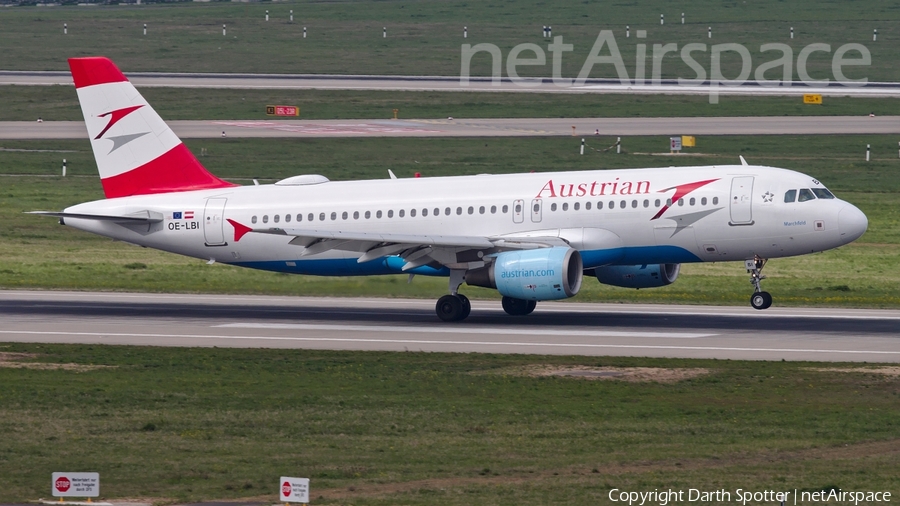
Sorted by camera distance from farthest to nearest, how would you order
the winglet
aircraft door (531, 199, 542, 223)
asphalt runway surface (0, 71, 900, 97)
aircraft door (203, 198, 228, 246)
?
asphalt runway surface (0, 71, 900, 97)
aircraft door (203, 198, 228, 246)
the winglet
aircraft door (531, 199, 542, 223)

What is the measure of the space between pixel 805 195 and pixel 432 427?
19.6m

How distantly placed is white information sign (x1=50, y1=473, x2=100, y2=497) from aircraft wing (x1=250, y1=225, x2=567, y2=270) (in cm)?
2203

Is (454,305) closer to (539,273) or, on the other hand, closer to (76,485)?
(539,273)

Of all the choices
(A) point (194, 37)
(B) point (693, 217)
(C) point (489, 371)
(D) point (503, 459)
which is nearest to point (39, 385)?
(C) point (489, 371)

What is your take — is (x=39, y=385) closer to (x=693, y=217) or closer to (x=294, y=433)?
(x=294, y=433)

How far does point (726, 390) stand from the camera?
29094mm

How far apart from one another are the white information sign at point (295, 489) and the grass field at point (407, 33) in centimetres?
10135

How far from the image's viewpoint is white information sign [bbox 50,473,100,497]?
1805 cm

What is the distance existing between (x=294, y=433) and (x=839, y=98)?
8594cm

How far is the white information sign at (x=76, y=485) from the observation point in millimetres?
18047
